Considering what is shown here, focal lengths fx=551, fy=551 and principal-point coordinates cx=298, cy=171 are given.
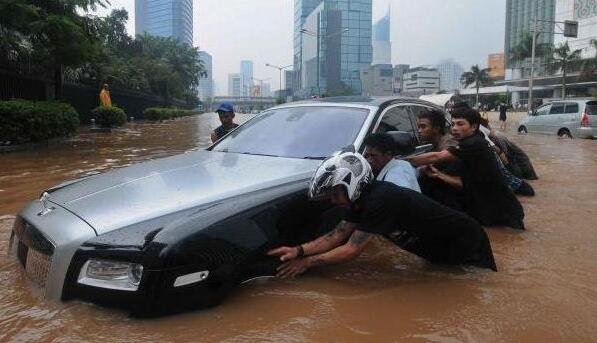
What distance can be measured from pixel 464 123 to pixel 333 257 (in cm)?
205

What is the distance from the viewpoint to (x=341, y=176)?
10.6 feet

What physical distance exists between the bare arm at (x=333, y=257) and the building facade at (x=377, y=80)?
72358 millimetres

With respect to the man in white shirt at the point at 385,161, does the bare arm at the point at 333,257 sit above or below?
below

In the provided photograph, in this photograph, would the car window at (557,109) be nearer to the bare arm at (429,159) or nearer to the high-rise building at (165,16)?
the bare arm at (429,159)

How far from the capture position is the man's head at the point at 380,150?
12.4 feet

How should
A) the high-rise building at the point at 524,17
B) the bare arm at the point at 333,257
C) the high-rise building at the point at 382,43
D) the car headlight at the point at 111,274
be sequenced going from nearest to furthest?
1. the car headlight at the point at 111,274
2. the bare arm at the point at 333,257
3. the high-rise building at the point at 524,17
4. the high-rise building at the point at 382,43

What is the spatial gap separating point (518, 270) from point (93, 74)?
2686 cm

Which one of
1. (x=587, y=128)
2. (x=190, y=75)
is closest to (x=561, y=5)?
(x=190, y=75)

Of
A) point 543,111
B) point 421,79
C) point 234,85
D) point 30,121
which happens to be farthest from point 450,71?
point 30,121

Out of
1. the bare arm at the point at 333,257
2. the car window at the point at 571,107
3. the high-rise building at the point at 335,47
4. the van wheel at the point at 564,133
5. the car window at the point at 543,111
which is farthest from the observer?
the high-rise building at the point at 335,47

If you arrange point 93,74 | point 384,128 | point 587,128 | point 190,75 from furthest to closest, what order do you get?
point 190,75, point 93,74, point 587,128, point 384,128

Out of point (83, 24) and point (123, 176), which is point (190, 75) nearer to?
point (83, 24)

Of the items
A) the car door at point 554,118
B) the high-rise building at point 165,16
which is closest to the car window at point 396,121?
the car door at point 554,118

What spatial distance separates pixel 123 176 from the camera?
156 inches
